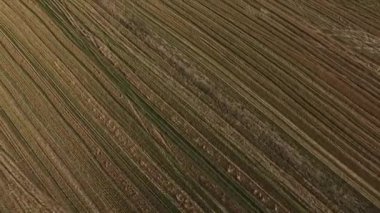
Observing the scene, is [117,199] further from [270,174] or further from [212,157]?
[270,174]

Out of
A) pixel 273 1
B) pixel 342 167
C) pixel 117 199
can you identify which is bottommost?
pixel 117 199

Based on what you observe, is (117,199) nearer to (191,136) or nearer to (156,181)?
(156,181)

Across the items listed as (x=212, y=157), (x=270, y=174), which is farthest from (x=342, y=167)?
(x=212, y=157)

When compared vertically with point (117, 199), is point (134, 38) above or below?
above

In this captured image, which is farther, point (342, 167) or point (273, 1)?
point (273, 1)

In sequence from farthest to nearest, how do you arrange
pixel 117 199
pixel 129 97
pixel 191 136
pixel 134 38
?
pixel 134 38, pixel 129 97, pixel 191 136, pixel 117 199

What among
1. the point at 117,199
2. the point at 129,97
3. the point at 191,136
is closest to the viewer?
the point at 117,199

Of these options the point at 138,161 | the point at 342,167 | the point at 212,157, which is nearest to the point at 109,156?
the point at 138,161
